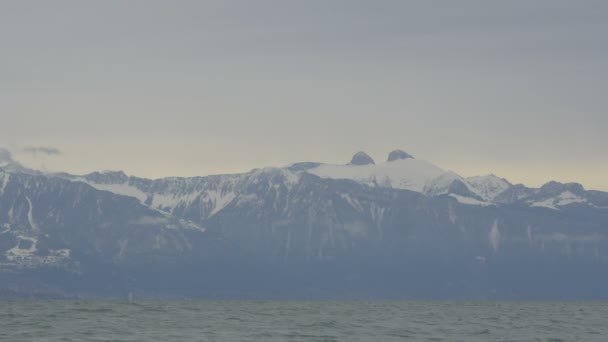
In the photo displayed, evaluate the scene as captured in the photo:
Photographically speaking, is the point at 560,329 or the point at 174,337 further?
the point at 560,329

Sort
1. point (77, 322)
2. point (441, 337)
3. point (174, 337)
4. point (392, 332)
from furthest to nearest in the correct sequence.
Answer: point (77, 322), point (392, 332), point (441, 337), point (174, 337)

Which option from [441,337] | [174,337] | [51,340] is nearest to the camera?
[51,340]

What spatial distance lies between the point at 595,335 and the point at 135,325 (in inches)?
2611

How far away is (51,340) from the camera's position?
131 m

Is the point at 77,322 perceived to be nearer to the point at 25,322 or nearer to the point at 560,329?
the point at 25,322

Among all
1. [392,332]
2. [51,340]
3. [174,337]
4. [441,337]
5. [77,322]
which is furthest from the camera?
[77,322]

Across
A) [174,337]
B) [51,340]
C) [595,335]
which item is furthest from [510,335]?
[51,340]

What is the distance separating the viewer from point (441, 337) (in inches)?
6004

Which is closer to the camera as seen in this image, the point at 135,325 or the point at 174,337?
the point at 174,337

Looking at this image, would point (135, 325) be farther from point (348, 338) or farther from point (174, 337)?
point (348, 338)

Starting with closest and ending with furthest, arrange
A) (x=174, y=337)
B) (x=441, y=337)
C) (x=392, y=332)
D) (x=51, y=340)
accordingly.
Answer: (x=51, y=340) < (x=174, y=337) < (x=441, y=337) < (x=392, y=332)

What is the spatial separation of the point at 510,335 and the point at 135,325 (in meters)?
54.4

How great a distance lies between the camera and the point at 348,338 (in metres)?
146

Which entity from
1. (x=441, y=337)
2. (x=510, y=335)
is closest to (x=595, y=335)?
(x=510, y=335)
